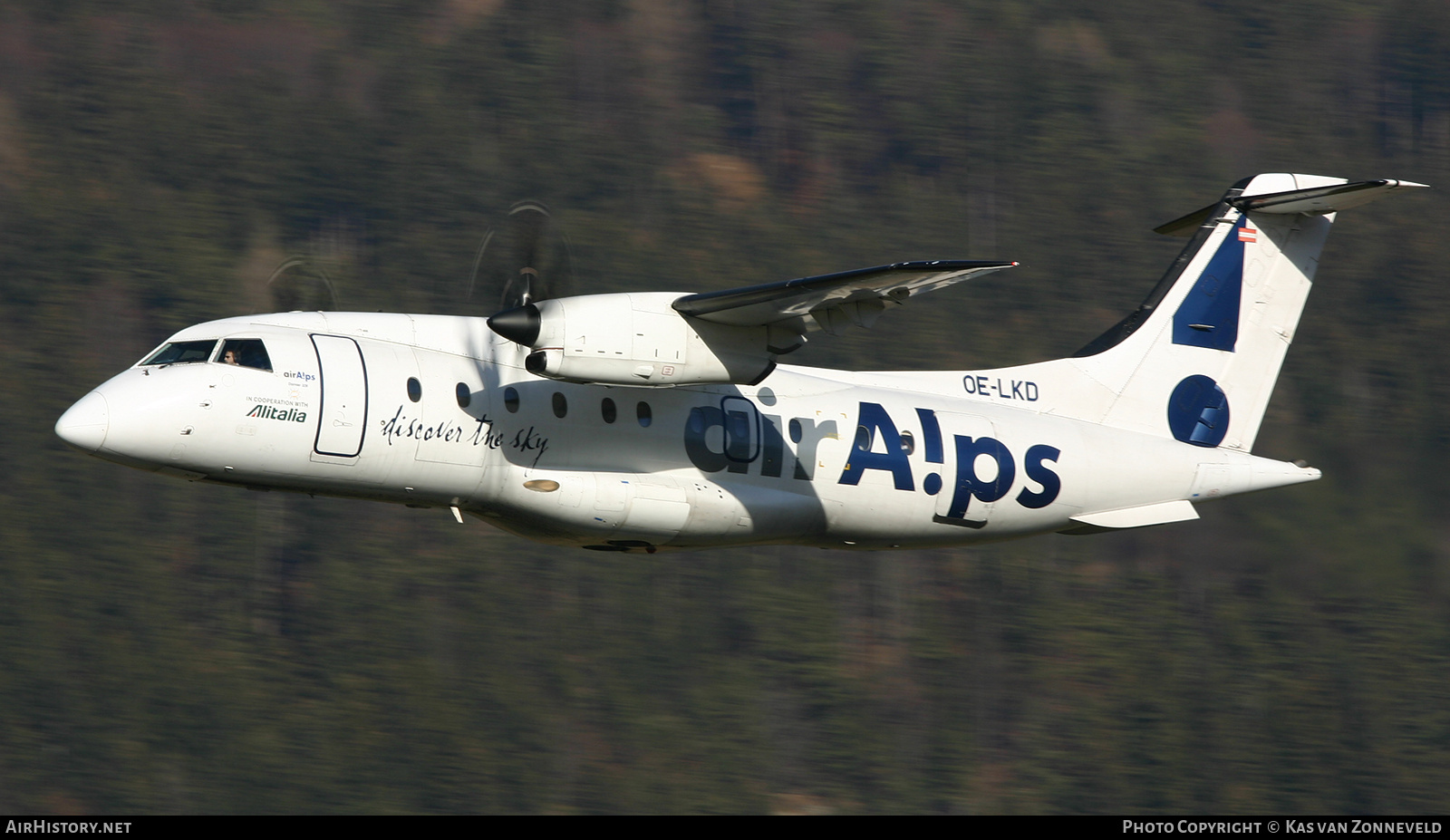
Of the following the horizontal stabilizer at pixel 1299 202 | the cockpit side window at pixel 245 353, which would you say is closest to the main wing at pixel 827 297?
the cockpit side window at pixel 245 353

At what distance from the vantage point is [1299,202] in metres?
18.0

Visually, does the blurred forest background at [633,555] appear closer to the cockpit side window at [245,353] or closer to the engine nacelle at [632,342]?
the engine nacelle at [632,342]

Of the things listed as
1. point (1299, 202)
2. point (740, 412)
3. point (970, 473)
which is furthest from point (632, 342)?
point (1299, 202)

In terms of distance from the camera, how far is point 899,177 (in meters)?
72.4

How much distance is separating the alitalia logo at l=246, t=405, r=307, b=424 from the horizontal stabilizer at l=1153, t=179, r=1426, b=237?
9306mm

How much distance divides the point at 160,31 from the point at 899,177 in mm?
33910

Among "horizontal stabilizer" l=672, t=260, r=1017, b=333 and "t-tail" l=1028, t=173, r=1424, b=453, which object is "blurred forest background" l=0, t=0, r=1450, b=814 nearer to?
"t-tail" l=1028, t=173, r=1424, b=453

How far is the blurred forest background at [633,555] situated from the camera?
1748 inches

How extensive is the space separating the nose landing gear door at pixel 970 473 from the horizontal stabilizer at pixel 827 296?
2.40 metres

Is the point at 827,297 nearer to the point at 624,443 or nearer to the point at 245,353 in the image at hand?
the point at 624,443
